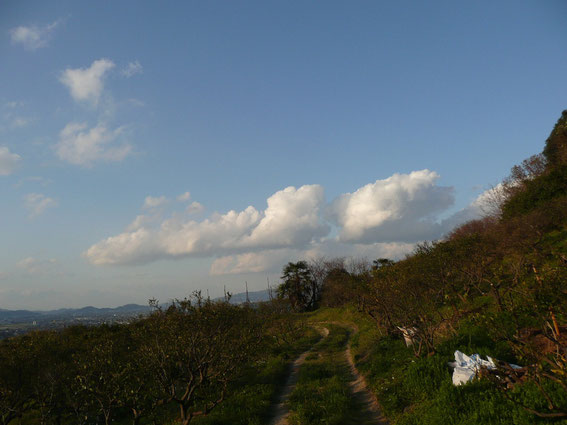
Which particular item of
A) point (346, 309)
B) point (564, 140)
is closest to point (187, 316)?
point (346, 309)

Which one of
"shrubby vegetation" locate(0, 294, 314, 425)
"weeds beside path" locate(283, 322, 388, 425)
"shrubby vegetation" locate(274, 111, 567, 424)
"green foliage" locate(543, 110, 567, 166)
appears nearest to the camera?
"shrubby vegetation" locate(274, 111, 567, 424)

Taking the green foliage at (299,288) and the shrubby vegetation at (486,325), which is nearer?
the shrubby vegetation at (486,325)

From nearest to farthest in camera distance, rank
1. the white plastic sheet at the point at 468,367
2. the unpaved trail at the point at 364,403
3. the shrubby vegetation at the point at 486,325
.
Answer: the shrubby vegetation at the point at 486,325, the white plastic sheet at the point at 468,367, the unpaved trail at the point at 364,403

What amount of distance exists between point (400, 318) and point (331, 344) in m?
13.5

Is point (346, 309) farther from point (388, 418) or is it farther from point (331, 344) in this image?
point (388, 418)

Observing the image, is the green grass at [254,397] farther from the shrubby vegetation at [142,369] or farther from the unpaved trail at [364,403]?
the unpaved trail at [364,403]

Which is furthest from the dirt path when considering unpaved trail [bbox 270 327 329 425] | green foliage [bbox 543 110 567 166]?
green foliage [bbox 543 110 567 166]

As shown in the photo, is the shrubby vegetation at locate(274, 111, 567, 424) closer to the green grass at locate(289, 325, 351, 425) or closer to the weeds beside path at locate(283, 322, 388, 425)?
the weeds beside path at locate(283, 322, 388, 425)

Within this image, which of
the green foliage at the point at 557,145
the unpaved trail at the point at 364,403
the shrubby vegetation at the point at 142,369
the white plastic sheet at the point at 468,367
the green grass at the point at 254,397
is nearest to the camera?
the white plastic sheet at the point at 468,367

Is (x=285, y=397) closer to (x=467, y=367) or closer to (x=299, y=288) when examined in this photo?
(x=467, y=367)

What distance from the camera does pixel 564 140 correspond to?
1641 inches

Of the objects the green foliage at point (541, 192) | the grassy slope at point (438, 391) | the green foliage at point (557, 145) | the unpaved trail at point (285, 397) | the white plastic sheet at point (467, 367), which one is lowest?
the unpaved trail at point (285, 397)

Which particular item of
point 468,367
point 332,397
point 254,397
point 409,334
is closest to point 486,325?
point 409,334

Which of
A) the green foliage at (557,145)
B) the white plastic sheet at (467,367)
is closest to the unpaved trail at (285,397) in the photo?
the white plastic sheet at (467,367)
